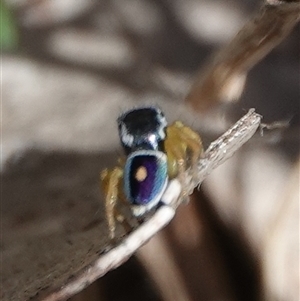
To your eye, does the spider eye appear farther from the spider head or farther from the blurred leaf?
the blurred leaf

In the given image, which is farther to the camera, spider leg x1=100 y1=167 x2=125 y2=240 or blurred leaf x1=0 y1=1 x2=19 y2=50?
blurred leaf x1=0 y1=1 x2=19 y2=50

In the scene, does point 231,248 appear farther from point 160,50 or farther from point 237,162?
point 160,50

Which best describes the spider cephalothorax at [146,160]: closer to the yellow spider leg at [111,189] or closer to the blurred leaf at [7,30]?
the yellow spider leg at [111,189]

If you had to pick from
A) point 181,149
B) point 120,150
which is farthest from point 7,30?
point 181,149

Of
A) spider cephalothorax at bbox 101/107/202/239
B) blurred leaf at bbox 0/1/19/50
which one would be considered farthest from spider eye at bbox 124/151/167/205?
blurred leaf at bbox 0/1/19/50

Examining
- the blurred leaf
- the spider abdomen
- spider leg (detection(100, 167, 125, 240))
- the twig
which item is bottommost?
the spider abdomen

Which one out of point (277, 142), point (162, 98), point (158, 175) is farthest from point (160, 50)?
point (158, 175)

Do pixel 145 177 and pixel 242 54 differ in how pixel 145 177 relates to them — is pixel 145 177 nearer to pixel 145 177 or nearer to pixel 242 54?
pixel 145 177
